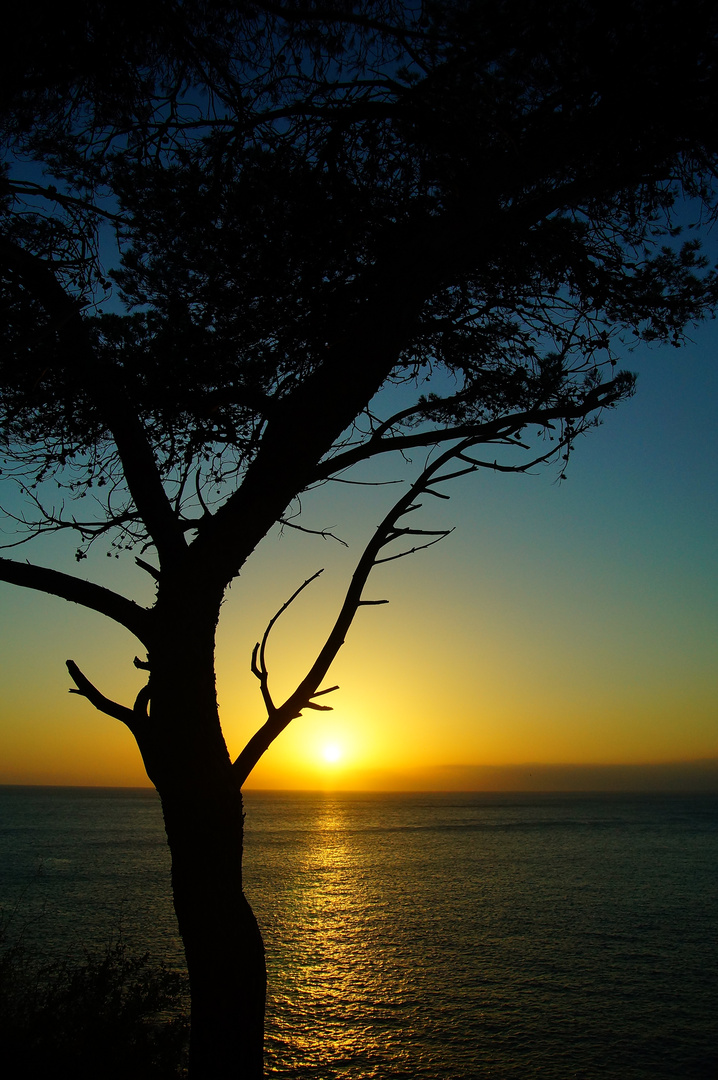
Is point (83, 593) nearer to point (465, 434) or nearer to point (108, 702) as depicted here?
point (108, 702)

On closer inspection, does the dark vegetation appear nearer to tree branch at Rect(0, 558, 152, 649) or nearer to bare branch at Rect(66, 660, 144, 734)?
bare branch at Rect(66, 660, 144, 734)

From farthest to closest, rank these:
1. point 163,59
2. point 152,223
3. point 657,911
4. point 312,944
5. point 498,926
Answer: point 657,911
point 498,926
point 312,944
point 152,223
point 163,59

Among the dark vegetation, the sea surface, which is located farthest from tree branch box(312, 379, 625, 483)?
the sea surface

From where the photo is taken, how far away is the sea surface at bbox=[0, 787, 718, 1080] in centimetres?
1332

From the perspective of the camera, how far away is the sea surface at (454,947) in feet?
43.7

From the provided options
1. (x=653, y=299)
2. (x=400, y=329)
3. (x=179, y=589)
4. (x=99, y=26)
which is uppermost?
(x=99, y=26)

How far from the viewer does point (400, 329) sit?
3971 millimetres

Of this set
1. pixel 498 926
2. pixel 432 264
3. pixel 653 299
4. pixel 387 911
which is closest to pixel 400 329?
pixel 432 264

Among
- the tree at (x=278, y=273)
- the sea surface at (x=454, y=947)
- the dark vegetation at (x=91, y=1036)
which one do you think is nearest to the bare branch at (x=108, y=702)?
the tree at (x=278, y=273)

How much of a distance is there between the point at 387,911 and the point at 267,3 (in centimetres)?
3043

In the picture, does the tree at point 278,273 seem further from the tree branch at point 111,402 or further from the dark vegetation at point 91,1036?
the dark vegetation at point 91,1036

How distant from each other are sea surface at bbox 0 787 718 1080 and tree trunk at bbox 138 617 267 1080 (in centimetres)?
1045

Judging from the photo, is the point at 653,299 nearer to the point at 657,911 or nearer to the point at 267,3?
the point at 267,3

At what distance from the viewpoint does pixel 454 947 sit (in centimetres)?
2189
